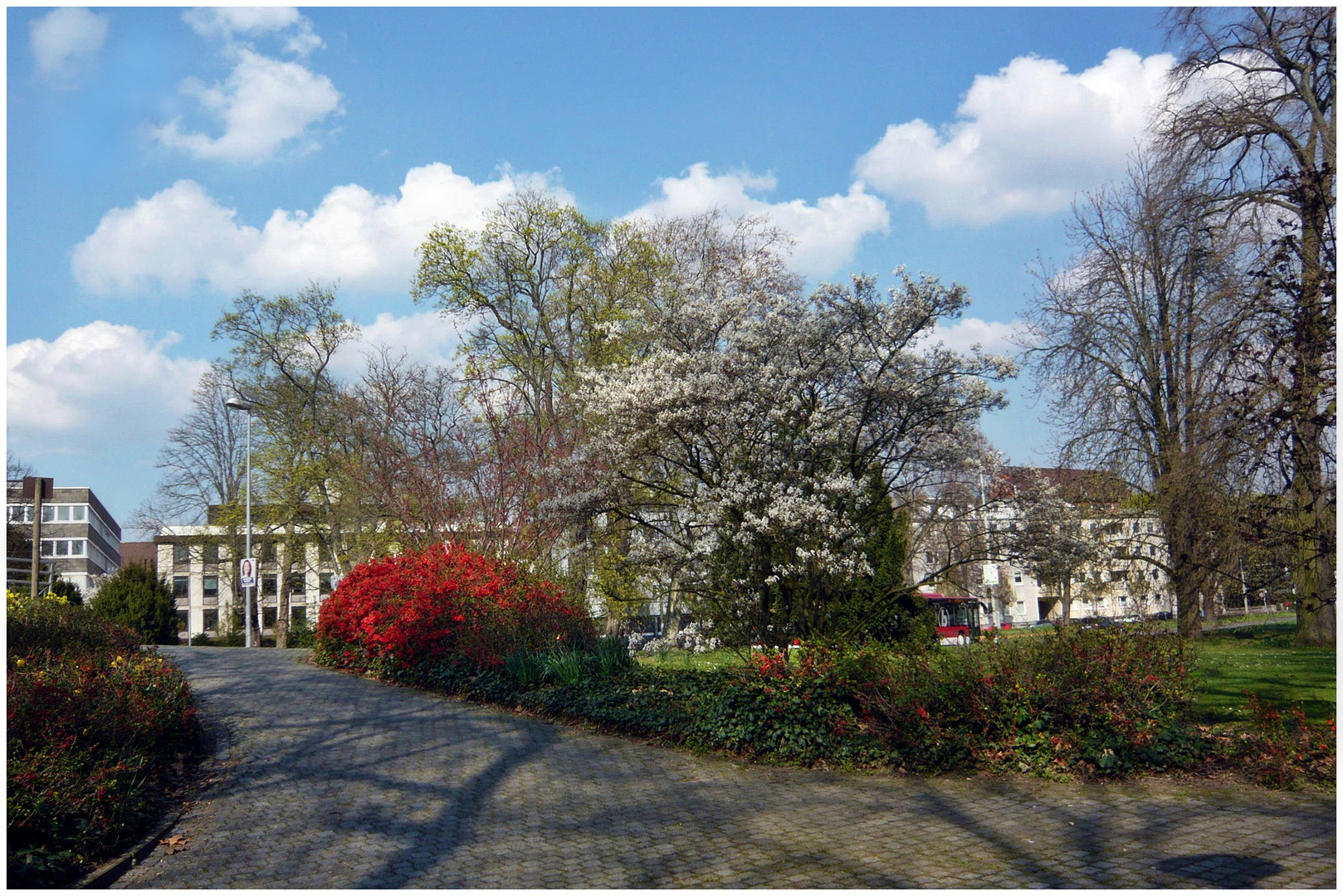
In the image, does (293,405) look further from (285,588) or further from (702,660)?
(702,660)

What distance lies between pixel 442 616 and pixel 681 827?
29.1ft

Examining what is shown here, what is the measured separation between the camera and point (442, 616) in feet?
50.6

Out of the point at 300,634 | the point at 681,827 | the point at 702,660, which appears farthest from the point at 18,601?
the point at 681,827

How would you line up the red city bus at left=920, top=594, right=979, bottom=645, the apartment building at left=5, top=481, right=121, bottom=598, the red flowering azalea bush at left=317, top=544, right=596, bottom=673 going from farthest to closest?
1. the apartment building at left=5, top=481, right=121, bottom=598
2. the red city bus at left=920, top=594, right=979, bottom=645
3. the red flowering azalea bush at left=317, top=544, right=596, bottom=673

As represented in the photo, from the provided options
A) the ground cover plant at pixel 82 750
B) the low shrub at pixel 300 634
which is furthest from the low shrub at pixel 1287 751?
the low shrub at pixel 300 634

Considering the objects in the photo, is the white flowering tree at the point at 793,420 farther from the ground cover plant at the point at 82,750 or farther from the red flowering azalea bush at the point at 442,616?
the ground cover plant at the point at 82,750

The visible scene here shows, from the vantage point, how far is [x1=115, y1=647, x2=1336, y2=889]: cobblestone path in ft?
20.3

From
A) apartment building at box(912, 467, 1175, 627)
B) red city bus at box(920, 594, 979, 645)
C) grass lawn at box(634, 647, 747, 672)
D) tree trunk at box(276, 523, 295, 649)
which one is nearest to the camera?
grass lawn at box(634, 647, 747, 672)

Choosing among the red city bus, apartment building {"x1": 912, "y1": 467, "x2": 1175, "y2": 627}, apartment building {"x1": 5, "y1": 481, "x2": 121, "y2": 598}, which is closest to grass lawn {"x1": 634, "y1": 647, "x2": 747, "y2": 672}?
apartment building {"x1": 912, "y1": 467, "x2": 1175, "y2": 627}

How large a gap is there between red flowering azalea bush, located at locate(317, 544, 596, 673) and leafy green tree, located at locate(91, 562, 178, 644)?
13.6 meters

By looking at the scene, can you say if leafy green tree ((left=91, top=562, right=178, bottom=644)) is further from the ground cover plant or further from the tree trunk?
the ground cover plant

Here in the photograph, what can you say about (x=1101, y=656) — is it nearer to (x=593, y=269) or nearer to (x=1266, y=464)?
(x=1266, y=464)

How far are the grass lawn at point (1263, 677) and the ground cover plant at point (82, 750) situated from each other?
30.7 ft

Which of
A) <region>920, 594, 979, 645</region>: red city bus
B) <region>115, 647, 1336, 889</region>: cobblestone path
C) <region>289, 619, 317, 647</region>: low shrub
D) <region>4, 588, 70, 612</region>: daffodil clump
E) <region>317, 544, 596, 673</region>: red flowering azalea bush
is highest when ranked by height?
<region>4, 588, 70, 612</region>: daffodil clump
